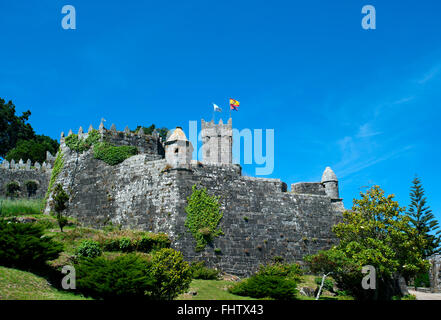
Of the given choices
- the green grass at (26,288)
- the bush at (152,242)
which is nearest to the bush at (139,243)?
the bush at (152,242)

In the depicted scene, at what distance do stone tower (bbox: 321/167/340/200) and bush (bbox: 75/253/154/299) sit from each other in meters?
20.2

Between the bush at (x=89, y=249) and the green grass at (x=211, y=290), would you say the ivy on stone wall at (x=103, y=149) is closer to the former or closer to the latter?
the bush at (x=89, y=249)

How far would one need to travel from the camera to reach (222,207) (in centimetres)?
2661

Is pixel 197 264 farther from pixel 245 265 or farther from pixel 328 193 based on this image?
pixel 328 193

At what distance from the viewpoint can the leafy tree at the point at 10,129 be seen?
60000 mm

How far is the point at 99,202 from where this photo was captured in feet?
92.8

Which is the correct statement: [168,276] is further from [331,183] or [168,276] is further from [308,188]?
[331,183]

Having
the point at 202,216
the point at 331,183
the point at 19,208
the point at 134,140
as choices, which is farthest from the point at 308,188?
the point at 19,208

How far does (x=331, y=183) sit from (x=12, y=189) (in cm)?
2973

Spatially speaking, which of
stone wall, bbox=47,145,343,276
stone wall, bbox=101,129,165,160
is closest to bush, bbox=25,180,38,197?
stone wall, bbox=47,145,343,276

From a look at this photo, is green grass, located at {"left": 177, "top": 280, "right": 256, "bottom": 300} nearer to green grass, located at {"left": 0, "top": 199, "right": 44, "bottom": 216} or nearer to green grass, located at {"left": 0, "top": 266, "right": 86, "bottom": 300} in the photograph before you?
green grass, located at {"left": 0, "top": 266, "right": 86, "bottom": 300}

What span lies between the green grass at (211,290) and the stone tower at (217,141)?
3430 cm

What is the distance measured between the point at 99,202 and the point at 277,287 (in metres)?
15.4
